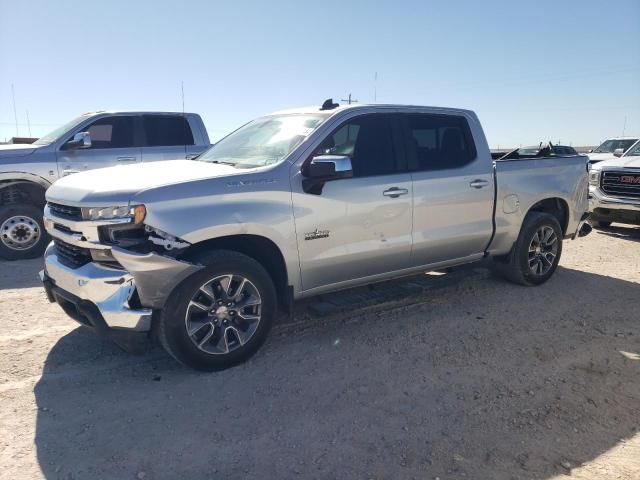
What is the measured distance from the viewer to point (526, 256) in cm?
570

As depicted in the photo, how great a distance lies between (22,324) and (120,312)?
76.7 inches

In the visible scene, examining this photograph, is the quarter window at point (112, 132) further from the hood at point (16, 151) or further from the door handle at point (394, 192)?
the door handle at point (394, 192)

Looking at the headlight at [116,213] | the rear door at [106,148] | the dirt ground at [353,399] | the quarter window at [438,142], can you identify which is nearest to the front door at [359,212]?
the quarter window at [438,142]

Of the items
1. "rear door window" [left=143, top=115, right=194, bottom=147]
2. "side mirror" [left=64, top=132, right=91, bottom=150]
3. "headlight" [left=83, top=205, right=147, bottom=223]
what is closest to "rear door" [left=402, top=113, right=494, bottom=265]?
"headlight" [left=83, top=205, right=147, bottom=223]

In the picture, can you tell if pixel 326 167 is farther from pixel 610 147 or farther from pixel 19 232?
pixel 610 147

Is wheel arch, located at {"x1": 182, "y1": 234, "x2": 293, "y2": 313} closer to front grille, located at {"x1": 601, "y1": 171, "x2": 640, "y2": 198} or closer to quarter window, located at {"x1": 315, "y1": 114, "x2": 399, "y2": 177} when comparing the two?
quarter window, located at {"x1": 315, "y1": 114, "x2": 399, "y2": 177}

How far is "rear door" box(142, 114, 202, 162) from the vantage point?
Answer: 8133mm

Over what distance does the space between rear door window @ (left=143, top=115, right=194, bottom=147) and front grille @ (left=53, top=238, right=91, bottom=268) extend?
4.63 metres

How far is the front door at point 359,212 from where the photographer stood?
13.1 ft

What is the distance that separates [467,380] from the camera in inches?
143

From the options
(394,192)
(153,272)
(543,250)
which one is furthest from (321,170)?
(543,250)

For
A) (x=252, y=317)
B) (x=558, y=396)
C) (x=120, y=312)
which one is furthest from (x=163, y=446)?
(x=558, y=396)

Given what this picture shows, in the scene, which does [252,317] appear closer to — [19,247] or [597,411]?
[597,411]

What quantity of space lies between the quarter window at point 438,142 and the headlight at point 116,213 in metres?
2.47
